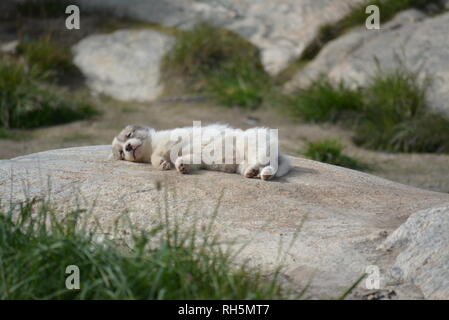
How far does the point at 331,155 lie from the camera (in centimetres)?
893

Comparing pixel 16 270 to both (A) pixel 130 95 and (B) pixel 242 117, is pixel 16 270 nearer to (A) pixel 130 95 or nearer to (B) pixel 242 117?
(B) pixel 242 117

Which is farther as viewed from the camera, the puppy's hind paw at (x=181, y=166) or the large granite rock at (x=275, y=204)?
the puppy's hind paw at (x=181, y=166)

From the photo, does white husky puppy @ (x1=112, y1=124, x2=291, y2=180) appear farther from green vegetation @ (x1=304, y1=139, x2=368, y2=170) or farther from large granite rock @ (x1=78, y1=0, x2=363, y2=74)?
large granite rock @ (x1=78, y1=0, x2=363, y2=74)

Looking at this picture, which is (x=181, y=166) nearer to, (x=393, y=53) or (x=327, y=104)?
(x=327, y=104)

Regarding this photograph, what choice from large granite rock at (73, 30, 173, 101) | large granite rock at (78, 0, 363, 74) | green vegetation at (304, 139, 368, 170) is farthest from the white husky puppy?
large granite rock at (78, 0, 363, 74)

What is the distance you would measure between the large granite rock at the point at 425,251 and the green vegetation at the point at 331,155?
4538 millimetres

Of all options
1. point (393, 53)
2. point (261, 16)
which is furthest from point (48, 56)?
point (393, 53)

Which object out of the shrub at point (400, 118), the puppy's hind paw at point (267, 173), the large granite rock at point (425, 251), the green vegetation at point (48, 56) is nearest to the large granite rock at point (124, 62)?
the green vegetation at point (48, 56)

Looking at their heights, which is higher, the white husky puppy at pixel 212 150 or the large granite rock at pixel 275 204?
the white husky puppy at pixel 212 150

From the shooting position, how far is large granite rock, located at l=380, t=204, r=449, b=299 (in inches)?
151

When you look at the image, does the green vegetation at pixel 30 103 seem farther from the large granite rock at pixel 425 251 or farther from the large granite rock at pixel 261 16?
the large granite rock at pixel 425 251

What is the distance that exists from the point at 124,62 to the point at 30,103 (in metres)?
2.56

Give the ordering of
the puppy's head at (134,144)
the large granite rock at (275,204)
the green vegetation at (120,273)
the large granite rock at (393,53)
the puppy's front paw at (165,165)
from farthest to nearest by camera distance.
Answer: the large granite rock at (393,53) → the puppy's head at (134,144) → the puppy's front paw at (165,165) → the large granite rock at (275,204) → the green vegetation at (120,273)

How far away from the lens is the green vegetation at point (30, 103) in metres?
10.7
